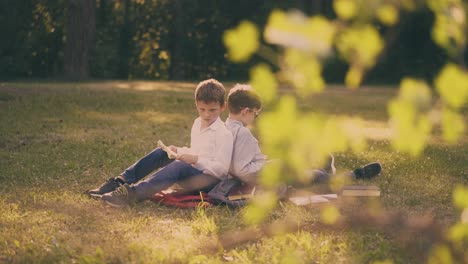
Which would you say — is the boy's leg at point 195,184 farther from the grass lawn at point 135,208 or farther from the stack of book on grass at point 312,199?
the stack of book on grass at point 312,199

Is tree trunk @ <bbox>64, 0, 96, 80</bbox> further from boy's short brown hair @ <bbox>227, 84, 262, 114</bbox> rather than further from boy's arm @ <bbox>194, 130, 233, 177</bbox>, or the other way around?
boy's arm @ <bbox>194, 130, 233, 177</bbox>

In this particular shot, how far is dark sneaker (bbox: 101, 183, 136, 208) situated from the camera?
197 inches

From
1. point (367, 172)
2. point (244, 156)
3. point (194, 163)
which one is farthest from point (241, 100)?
point (367, 172)

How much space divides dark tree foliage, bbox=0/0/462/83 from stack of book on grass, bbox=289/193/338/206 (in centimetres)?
1834

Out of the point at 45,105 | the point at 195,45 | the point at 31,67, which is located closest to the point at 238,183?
the point at 45,105

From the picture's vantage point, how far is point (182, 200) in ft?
16.7

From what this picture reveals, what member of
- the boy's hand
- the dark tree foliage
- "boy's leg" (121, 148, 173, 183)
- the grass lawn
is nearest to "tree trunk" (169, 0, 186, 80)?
the dark tree foliage

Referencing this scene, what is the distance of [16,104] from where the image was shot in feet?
40.1

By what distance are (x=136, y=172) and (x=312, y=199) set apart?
58.9 inches

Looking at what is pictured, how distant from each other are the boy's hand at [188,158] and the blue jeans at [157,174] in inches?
2.7

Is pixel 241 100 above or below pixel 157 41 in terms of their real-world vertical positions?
above

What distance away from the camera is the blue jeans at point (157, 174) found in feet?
16.8

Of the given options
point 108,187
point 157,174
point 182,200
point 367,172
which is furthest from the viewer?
point 367,172

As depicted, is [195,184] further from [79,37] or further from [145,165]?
[79,37]
